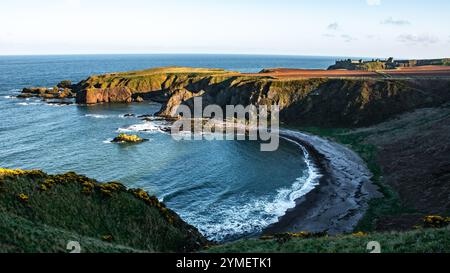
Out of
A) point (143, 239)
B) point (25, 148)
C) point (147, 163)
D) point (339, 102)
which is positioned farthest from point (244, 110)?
point (143, 239)

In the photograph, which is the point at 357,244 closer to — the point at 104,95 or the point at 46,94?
the point at 104,95

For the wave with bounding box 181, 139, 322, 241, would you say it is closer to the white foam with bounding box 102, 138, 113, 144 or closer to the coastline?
the coastline

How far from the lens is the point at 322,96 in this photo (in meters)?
99.6

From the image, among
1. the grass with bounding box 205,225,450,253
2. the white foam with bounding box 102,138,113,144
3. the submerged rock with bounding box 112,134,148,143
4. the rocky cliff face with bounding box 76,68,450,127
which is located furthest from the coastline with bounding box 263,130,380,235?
the white foam with bounding box 102,138,113,144

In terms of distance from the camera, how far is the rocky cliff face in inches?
3467

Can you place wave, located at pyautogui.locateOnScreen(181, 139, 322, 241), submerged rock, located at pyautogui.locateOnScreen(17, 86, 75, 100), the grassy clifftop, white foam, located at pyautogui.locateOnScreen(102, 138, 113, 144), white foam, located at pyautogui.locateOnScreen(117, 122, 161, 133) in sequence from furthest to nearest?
submerged rock, located at pyautogui.locateOnScreen(17, 86, 75, 100), white foam, located at pyautogui.locateOnScreen(117, 122, 161, 133), white foam, located at pyautogui.locateOnScreen(102, 138, 113, 144), wave, located at pyautogui.locateOnScreen(181, 139, 322, 241), the grassy clifftop

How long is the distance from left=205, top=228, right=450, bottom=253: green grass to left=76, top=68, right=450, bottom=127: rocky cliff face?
2723 inches

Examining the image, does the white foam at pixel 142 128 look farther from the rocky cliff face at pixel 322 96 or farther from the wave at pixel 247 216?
the wave at pixel 247 216

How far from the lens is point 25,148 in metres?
69.3

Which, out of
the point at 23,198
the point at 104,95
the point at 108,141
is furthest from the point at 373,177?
the point at 104,95

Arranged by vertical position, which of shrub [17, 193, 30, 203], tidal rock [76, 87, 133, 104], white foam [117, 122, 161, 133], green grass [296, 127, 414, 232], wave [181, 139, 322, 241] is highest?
tidal rock [76, 87, 133, 104]

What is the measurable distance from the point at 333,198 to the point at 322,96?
2199 inches

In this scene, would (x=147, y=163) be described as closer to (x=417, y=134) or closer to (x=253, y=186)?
(x=253, y=186)

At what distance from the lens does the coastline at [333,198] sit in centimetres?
4066
